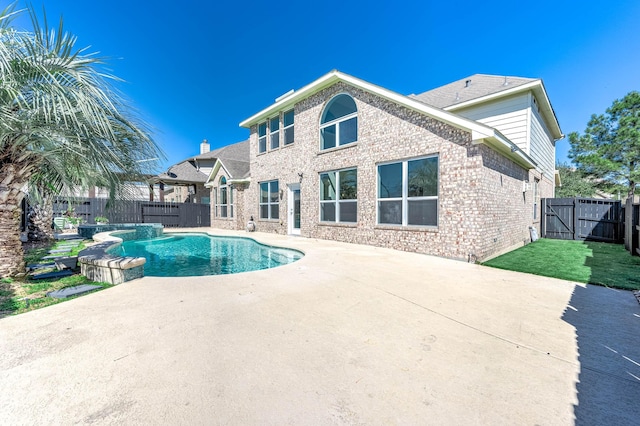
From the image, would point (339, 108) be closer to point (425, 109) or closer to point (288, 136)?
point (288, 136)

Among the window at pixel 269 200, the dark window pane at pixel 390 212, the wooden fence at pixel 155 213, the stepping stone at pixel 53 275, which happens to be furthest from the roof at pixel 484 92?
the wooden fence at pixel 155 213

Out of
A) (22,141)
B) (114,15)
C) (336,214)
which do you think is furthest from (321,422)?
(114,15)

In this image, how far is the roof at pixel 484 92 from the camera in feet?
31.4

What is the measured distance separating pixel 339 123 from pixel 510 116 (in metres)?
6.55

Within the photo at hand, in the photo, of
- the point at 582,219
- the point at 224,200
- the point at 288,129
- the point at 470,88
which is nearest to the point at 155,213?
the point at 224,200

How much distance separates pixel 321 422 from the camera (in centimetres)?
162

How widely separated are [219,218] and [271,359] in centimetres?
1677

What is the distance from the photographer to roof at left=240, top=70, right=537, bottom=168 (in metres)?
6.50

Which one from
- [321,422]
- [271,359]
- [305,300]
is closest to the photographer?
[321,422]

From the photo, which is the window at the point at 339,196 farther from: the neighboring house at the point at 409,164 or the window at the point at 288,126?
the window at the point at 288,126

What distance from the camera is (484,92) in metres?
10.5

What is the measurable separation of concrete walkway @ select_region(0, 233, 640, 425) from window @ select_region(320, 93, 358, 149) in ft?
23.7

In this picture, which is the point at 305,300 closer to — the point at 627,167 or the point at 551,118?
the point at 551,118

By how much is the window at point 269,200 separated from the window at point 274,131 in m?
1.99
